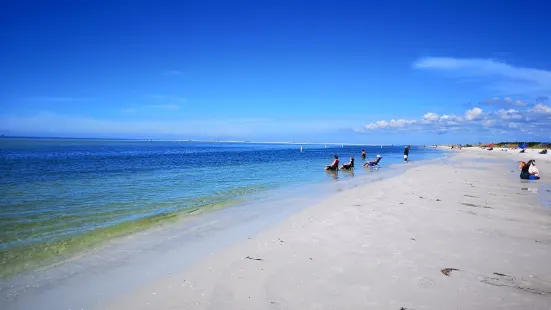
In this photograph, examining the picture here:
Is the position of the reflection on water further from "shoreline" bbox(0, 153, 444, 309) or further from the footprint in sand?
the footprint in sand

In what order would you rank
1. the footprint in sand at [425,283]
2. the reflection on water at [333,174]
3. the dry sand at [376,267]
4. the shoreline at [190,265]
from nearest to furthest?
the dry sand at [376,267]
the shoreline at [190,265]
the footprint in sand at [425,283]
the reflection on water at [333,174]

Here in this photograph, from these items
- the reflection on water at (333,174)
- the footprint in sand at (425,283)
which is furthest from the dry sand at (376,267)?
the reflection on water at (333,174)

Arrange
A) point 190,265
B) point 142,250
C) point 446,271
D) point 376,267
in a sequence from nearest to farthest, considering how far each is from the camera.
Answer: point 446,271
point 376,267
point 190,265
point 142,250

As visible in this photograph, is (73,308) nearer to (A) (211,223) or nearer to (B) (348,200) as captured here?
(A) (211,223)

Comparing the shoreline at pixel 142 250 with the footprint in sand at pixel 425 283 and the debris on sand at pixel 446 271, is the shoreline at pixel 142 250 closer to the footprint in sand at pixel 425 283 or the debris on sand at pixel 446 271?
the footprint in sand at pixel 425 283

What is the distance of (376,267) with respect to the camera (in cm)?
609

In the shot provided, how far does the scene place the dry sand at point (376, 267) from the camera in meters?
4.86

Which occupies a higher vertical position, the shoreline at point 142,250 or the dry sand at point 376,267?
the dry sand at point 376,267

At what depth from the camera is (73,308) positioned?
4961mm

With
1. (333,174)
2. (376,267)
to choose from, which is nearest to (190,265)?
(376,267)

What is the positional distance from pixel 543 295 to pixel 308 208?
830 cm

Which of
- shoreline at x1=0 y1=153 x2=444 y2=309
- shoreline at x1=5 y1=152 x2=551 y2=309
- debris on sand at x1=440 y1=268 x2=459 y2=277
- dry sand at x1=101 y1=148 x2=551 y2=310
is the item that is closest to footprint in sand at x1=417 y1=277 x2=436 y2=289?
dry sand at x1=101 y1=148 x2=551 y2=310

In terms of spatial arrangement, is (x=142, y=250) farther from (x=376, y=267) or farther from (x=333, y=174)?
(x=333, y=174)

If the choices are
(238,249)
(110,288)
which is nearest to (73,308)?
(110,288)
